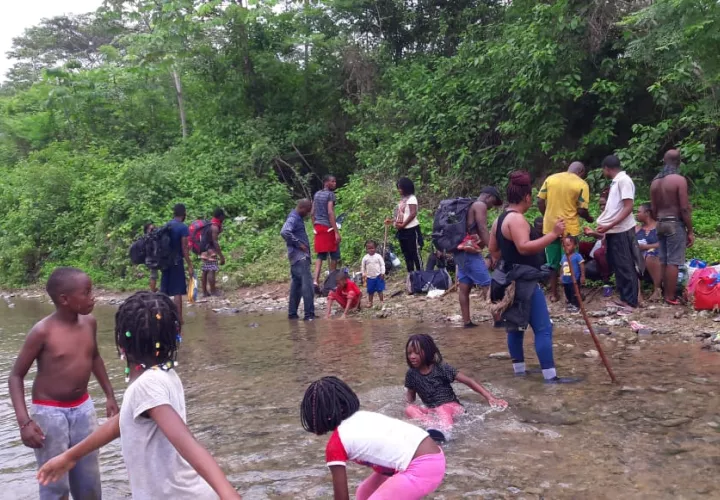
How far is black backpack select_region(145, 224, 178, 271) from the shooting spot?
1078 cm

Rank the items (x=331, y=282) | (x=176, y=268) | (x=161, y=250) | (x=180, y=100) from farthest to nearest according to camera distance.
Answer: (x=180, y=100)
(x=331, y=282)
(x=176, y=268)
(x=161, y=250)

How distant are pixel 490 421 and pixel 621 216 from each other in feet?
14.0

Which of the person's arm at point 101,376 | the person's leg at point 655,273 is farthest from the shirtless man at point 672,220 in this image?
the person's arm at point 101,376

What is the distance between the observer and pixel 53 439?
373 centimetres

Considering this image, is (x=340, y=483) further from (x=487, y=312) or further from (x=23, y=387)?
(x=487, y=312)

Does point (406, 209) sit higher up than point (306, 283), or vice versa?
point (406, 209)

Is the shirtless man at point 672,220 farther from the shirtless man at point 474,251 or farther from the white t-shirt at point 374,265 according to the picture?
the white t-shirt at point 374,265

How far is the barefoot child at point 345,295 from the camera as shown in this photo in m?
10.9

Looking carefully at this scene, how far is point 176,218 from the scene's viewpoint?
1117 cm

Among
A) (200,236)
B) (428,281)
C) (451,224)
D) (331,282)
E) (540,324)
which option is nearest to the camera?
(540,324)

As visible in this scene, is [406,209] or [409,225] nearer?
[406,209]

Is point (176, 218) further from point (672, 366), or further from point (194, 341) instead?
point (672, 366)

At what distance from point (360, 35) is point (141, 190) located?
814 centimetres

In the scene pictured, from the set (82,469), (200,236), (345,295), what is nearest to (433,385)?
(82,469)
